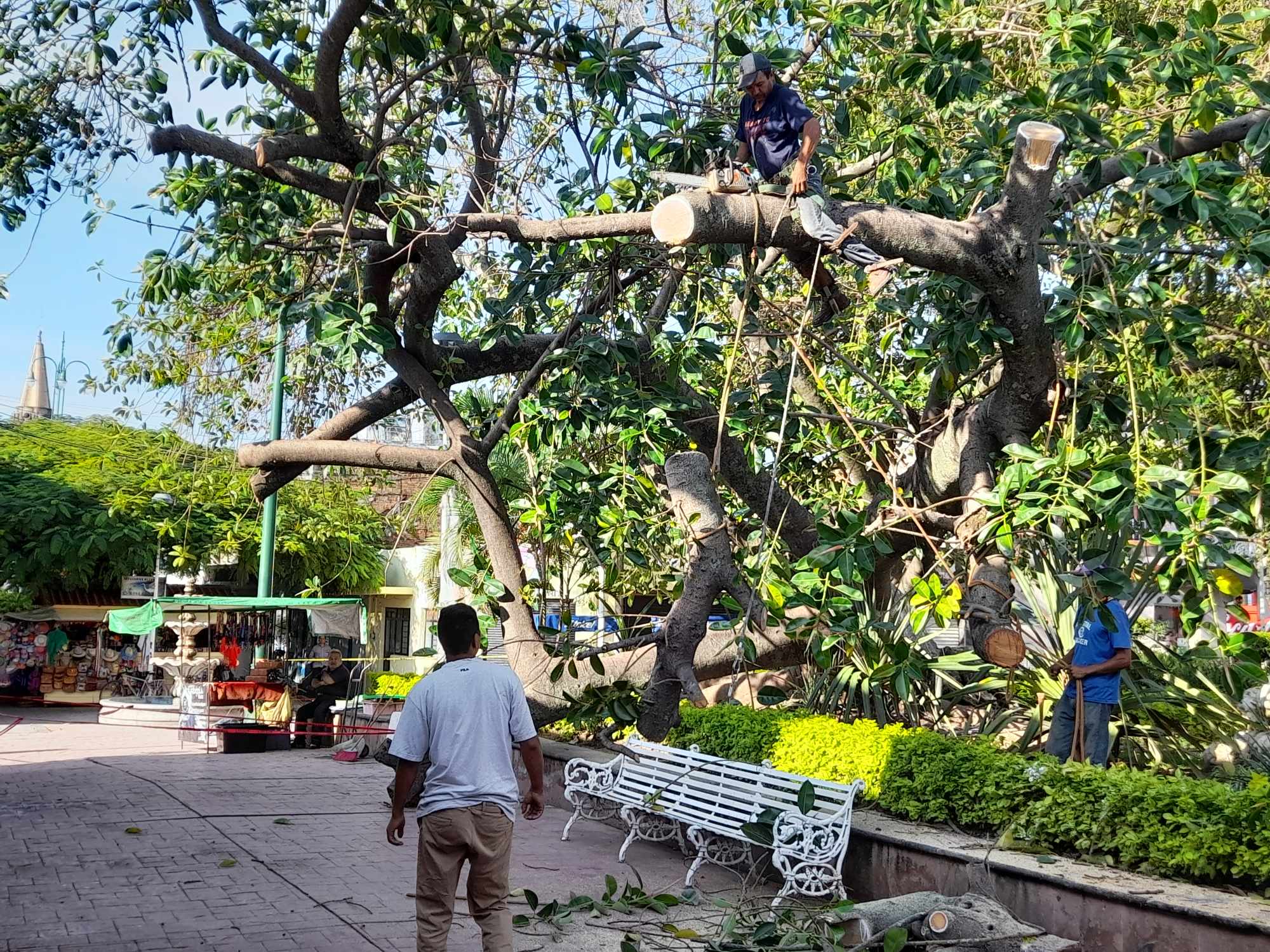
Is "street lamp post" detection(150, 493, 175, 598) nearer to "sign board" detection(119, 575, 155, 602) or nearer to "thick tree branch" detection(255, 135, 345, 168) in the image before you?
"sign board" detection(119, 575, 155, 602)

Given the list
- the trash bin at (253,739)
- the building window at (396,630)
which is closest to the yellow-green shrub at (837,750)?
Result: the trash bin at (253,739)

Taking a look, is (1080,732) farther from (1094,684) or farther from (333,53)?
(333,53)

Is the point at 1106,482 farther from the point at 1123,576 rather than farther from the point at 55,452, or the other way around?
the point at 55,452

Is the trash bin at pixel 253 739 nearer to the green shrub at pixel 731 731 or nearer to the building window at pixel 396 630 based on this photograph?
the green shrub at pixel 731 731

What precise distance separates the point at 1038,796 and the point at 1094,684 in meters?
0.99

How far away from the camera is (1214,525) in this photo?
557cm

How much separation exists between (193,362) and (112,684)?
17916 millimetres

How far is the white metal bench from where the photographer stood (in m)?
6.65

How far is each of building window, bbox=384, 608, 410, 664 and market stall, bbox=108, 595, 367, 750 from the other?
35.6 feet

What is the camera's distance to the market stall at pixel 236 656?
16.8m

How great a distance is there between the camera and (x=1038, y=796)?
6.66m

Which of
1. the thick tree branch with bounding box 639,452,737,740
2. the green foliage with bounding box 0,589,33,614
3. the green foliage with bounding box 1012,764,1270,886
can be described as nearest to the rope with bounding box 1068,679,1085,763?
the green foliage with bounding box 1012,764,1270,886

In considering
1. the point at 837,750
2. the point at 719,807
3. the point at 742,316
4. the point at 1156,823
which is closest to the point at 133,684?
the point at 719,807

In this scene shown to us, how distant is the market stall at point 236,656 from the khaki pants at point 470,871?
11480 mm
